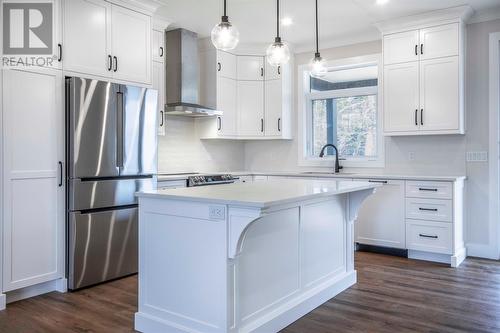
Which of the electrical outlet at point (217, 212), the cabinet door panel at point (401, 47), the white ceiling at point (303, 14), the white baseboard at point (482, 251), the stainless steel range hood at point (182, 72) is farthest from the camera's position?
the stainless steel range hood at point (182, 72)

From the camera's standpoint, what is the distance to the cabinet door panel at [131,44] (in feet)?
12.7

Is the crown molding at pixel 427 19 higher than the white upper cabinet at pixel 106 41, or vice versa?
the crown molding at pixel 427 19

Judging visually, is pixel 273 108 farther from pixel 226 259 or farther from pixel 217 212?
pixel 226 259

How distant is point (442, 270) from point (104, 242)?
10.6ft

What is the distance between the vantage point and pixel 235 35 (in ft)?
8.92

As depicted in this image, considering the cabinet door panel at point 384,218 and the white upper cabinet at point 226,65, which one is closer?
the cabinet door panel at point 384,218

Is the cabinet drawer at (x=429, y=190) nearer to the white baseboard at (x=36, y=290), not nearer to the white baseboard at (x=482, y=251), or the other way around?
the white baseboard at (x=482, y=251)

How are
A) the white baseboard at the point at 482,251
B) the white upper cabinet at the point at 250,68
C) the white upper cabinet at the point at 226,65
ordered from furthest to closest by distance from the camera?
the white upper cabinet at the point at 250,68 → the white upper cabinet at the point at 226,65 → the white baseboard at the point at 482,251

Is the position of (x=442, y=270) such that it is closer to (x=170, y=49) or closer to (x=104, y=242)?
(x=104, y=242)

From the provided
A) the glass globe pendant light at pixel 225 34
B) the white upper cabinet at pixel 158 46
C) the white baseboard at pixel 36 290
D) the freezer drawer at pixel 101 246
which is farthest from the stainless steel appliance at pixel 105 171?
the glass globe pendant light at pixel 225 34

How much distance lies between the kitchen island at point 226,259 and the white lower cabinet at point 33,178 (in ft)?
3.68

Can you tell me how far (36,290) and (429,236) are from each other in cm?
378

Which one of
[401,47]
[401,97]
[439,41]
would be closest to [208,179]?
[401,97]

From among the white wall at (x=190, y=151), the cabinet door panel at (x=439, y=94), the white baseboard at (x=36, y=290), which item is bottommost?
the white baseboard at (x=36, y=290)
